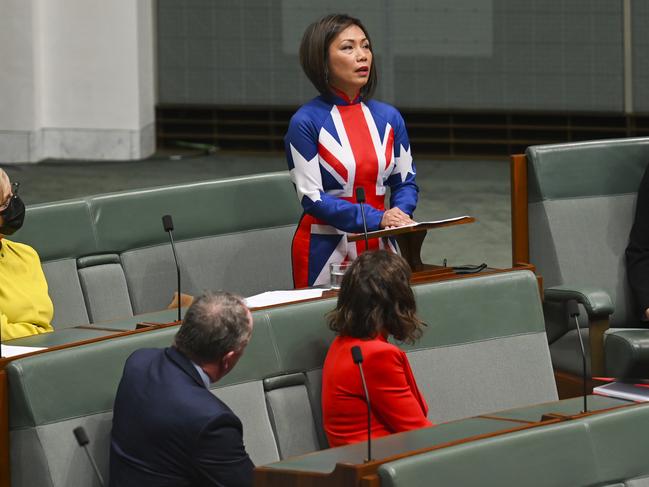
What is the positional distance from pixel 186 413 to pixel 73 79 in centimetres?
643

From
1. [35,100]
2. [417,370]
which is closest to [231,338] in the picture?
[417,370]

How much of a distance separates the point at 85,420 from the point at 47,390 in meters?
0.11

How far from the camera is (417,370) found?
10.7ft

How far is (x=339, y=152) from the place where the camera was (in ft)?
12.1

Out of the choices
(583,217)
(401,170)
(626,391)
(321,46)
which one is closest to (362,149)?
(401,170)

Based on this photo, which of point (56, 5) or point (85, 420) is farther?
point (56, 5)

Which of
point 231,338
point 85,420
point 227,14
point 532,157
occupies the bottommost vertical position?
point 85,420

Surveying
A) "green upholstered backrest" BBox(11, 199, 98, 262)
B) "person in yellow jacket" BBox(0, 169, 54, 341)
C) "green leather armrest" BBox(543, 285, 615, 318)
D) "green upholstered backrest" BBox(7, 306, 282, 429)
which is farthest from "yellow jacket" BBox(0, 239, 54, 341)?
"green leather armrest" BBox(543, 285, 615, 318)

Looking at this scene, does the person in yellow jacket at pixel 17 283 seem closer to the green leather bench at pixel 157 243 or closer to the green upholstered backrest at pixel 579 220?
the green leather bench at pixel 157 243

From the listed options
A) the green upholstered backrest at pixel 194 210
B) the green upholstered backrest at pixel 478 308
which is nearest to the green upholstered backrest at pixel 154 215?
the green upholstered backrest at pixel 194 210

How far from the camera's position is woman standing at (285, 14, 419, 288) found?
3.67m

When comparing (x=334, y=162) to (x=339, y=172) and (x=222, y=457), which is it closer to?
(x=339, y=172)

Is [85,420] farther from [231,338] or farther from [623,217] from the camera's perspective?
[623,217]

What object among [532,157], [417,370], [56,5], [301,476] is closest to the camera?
[301,476]
